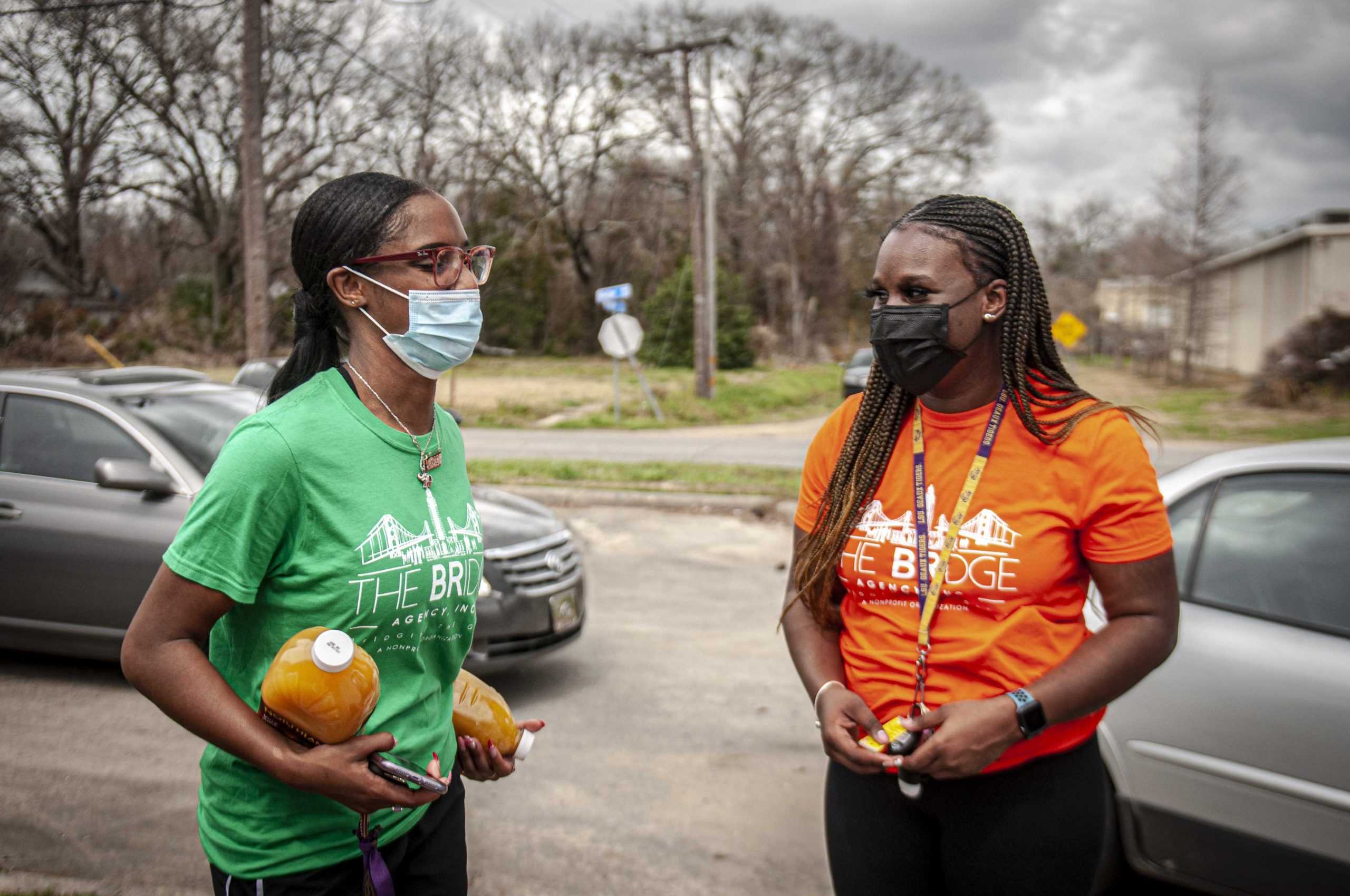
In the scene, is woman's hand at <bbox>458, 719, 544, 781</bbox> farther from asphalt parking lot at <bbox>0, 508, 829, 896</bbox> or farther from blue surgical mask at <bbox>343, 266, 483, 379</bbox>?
asphalt parking lot at <bbox>0, 508, 829, 896</bbox>

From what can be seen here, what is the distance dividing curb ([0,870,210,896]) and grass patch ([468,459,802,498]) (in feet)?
27.1

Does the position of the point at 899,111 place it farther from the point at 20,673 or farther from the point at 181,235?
the point at 20,673

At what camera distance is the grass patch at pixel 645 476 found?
11.7 meters

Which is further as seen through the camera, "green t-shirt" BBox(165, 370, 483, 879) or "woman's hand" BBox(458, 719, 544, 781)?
"woman's hand" BBox(458, 719, 544, 781)

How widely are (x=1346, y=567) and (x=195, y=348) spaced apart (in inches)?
1525

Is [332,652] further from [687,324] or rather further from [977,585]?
[687,324]

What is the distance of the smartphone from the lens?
64.9 inches

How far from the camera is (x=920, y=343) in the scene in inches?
78.8

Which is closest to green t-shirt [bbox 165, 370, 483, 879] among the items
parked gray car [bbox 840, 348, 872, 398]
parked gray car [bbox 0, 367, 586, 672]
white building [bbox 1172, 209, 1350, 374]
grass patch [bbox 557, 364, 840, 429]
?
parked gray car [bbox 0, 367, 586, 672]

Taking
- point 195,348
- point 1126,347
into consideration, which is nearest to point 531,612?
point 195,348

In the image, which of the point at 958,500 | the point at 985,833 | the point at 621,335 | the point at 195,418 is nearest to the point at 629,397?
the point at 621,335

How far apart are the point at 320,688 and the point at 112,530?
165 inches

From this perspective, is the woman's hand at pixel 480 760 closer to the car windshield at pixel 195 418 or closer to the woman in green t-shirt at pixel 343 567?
→ the woman in green t-shirt at pixel 343 567

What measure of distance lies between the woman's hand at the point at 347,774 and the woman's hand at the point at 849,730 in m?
0.78
